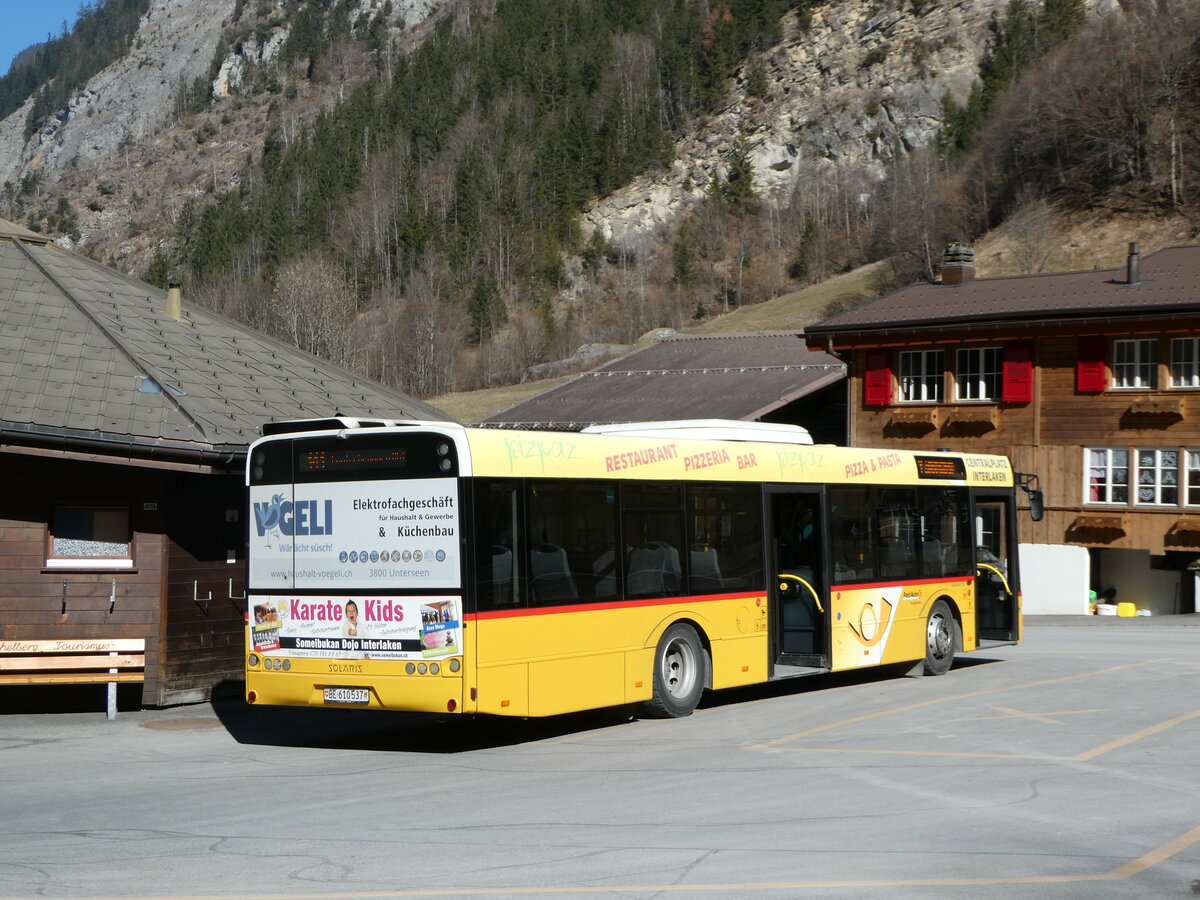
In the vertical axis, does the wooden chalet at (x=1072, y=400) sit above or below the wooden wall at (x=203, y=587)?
above

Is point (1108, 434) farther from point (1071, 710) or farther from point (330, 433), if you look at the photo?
point (330, 433)

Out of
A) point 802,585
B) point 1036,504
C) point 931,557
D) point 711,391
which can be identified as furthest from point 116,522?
point 711,391

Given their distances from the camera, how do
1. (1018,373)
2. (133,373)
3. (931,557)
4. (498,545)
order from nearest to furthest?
(498,545), (133,373), (931,557), (1018,373)

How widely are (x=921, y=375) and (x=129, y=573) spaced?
86.7 feet

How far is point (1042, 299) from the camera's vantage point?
1438 inches

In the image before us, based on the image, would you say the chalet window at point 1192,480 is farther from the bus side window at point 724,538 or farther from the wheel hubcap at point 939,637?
the bus side window at point 724,538

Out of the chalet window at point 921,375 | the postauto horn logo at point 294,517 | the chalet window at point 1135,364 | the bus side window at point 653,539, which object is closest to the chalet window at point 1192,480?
the chalet window at point 1135,364

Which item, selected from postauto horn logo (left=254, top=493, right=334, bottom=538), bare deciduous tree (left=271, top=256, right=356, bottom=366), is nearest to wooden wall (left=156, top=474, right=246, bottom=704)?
postauto horn logo (left=254, top=493, right=334, bottom=538)

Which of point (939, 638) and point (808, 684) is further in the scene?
point (939, 638)

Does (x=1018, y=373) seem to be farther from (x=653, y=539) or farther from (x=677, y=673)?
(x=653, y=539)

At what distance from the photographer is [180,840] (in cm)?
869

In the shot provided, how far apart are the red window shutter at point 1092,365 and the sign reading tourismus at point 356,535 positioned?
26.7 metres

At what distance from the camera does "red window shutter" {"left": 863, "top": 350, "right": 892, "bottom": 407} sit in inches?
1513

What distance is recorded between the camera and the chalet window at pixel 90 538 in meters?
16.1
